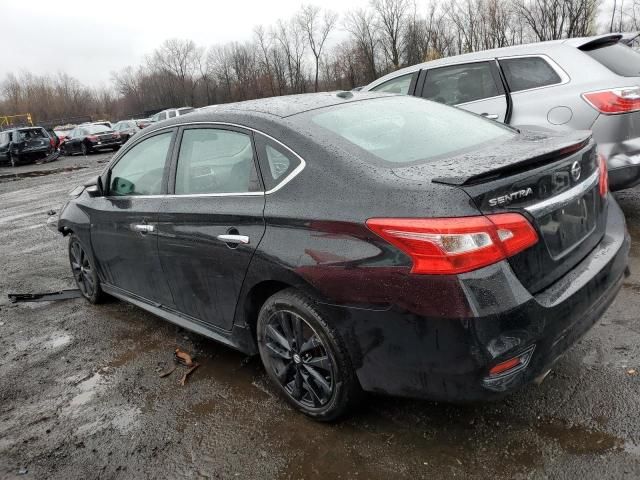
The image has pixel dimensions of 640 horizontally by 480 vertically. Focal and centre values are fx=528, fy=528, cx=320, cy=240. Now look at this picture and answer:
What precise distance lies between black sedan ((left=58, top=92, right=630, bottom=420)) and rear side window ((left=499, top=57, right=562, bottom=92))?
2.24 m

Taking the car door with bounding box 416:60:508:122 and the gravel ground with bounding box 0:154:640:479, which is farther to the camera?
the car door with bounding box 416:60:508:122

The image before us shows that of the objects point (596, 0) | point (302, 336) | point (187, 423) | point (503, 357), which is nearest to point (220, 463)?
point (187, 423)

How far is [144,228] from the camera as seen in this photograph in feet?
11.6

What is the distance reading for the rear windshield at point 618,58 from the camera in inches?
190

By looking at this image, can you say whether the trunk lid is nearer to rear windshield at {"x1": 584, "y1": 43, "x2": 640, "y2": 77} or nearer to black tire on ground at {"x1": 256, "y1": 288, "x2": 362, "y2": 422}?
black tire on ground at {"x1": 256, "y1": 288, "x2": 362, "y2": 422}

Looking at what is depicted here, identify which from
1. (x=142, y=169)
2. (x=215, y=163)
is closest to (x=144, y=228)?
(x=142, y=169)

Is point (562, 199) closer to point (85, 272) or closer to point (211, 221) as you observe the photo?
point (211, 221)

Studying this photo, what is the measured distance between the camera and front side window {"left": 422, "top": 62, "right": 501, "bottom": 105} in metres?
5.57

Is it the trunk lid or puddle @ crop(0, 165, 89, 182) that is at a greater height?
the trunk lid

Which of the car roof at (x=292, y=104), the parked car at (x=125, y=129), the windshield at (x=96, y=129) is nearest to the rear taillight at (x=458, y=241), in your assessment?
the car roof at (x=292, y=104)

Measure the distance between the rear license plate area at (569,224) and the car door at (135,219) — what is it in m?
2.33

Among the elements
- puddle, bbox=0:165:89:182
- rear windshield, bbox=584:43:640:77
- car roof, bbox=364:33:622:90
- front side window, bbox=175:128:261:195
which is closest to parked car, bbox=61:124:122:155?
puddle, bbox=0:165:89:182

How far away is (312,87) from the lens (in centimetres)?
7412

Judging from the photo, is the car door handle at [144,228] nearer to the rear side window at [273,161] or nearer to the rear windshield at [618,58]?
the rear side window at [273,161]
